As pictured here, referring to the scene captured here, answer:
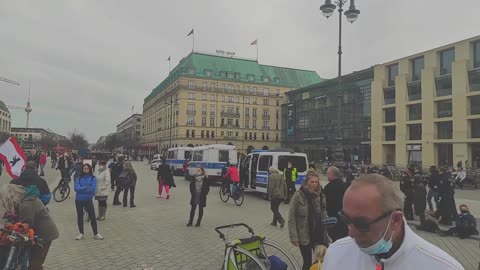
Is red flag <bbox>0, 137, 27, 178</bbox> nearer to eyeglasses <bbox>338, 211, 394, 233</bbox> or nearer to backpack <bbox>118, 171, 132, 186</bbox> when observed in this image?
backpack <bbox>118, 171, 132, 186</bbox>

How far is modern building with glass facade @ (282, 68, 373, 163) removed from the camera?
Answer: 60406 mm

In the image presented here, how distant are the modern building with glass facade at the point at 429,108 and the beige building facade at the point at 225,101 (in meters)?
44.5

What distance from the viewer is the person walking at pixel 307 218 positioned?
5.72 metres

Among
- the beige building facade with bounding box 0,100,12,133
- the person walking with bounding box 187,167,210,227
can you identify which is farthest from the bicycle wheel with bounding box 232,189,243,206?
the beige building facade with bounding box 0,100,12,133

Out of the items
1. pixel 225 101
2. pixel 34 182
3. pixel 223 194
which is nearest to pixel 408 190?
pixel 223 194

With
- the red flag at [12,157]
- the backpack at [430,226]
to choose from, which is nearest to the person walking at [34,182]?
the red flag at [12,157]

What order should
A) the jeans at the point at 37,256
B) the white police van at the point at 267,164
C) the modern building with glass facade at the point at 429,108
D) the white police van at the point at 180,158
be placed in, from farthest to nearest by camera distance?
the modern building with glass facade at the point at 429,108
the white police van at the point at 180,158
the white police van at the point at 267,164
the jeans at the point at 37,256

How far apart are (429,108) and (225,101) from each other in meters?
61.6

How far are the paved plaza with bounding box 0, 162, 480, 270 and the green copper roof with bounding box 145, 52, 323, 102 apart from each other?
285 feet

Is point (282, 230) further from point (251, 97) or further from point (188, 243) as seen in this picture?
point (251, 97)

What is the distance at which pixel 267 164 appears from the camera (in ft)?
62.1

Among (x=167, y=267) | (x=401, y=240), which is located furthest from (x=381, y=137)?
(x=401, y=240)

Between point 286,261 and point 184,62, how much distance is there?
331 ft

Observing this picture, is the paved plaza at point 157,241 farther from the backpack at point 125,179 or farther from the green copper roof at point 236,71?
the green copper roof at point 236,71
